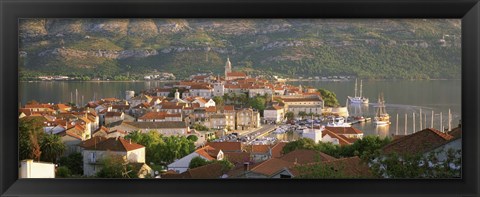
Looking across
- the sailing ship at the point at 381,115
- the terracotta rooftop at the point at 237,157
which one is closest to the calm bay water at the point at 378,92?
the sailing ship at the point at 381,115

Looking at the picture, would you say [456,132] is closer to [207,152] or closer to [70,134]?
[207,152]

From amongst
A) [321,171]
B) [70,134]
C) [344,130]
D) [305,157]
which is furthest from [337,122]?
[70,134]

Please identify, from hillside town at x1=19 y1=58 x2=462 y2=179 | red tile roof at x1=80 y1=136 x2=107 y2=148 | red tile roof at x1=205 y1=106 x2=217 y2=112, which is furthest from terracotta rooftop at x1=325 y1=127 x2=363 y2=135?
red tile roof at x1=80 y1=136 x2=107 y2=148

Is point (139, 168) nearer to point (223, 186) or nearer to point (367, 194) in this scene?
point (223, 186)

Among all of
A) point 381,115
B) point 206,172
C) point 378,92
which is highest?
point 378,92

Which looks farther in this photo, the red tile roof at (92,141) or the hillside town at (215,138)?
the red tile roof at (92,141)

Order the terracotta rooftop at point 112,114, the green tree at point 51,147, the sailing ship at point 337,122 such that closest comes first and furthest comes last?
the green tree at point 51,147 < the terracotta rooftop at point 112,114 < the sailing ship at point 337,122

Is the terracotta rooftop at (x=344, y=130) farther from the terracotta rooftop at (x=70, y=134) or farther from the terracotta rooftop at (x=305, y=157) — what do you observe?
the terracotta rooftop at (x=70, y=134)
